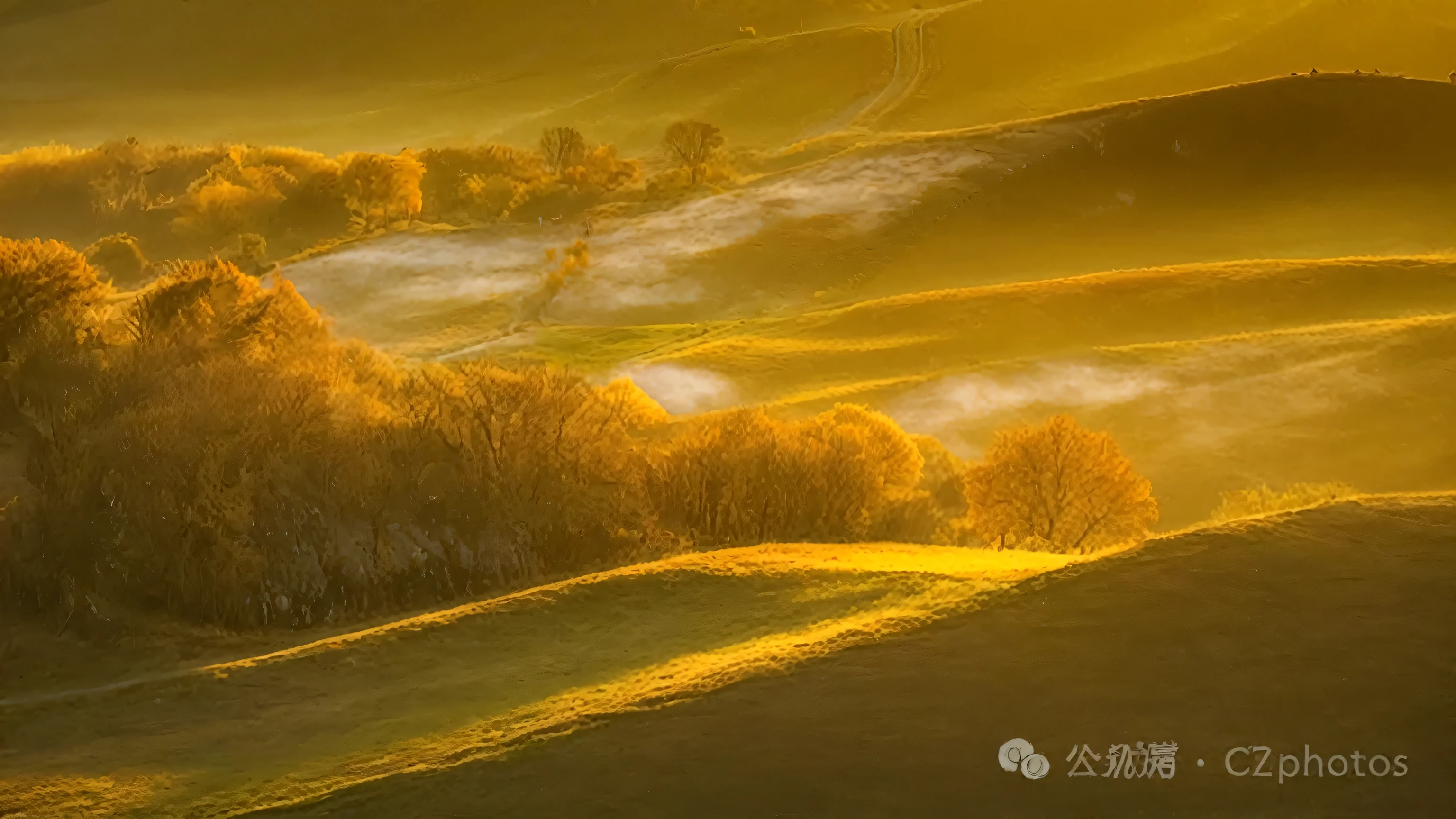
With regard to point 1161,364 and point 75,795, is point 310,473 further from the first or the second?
point 1161,364

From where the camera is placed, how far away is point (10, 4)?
13338 centimetres

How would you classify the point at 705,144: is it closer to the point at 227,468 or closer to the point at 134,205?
the point at 134,205

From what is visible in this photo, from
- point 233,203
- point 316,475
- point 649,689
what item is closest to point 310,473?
point 316,475

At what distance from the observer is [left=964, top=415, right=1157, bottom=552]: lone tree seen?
89.9 ft

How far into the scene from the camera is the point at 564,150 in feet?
268

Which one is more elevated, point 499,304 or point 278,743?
point 499,304

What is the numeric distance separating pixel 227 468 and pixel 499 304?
126 feet

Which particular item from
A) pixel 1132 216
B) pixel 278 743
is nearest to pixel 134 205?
pixel 1132 216

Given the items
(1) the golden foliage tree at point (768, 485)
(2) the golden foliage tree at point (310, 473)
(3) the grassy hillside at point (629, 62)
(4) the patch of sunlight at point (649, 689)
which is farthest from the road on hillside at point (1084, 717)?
(3) the grassy hillside at point (629, 62)

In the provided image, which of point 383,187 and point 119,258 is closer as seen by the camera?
point 119,258

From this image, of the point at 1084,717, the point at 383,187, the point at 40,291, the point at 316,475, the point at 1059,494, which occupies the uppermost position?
the point at 383,187

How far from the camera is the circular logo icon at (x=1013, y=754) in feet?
33.9

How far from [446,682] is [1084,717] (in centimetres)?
618

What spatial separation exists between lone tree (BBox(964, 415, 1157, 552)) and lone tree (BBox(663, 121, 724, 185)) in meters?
50.8
